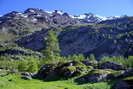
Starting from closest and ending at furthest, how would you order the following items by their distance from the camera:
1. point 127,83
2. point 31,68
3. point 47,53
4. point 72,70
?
point 127,83, point 72,70, point 31,68, point 47,53

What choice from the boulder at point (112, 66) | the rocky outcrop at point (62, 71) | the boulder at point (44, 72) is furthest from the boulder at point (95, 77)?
the boulder at point (112, 66)

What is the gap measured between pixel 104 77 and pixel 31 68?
220ft

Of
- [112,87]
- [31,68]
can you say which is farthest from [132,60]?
[112,87]

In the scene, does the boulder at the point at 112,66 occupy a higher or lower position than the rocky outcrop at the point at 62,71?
lower

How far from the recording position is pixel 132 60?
146375mm

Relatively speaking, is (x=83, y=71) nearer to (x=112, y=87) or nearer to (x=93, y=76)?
(x=93, y=76)

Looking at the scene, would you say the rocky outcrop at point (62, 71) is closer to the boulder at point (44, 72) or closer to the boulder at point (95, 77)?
the boulder at point (44, 72)

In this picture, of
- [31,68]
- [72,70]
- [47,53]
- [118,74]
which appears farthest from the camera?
[47,53]

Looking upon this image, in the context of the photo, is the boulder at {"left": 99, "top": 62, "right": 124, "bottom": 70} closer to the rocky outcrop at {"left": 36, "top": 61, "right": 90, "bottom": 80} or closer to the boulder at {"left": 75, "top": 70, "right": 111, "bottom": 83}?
the rocky outcrop at {"left": 36, "top": 61, "right": 90, "bottom": 80}

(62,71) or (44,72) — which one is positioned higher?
(62,71)

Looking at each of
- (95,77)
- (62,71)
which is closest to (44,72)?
(62,71)

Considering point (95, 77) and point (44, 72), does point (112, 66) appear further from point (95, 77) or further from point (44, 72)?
point (95, 77)

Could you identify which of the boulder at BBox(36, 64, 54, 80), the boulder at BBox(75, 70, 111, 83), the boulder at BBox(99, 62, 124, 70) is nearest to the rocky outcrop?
the boulder at BBox(36, 64, 54, 80)

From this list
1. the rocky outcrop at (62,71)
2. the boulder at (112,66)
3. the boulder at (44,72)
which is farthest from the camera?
the boulder at (112,66)
